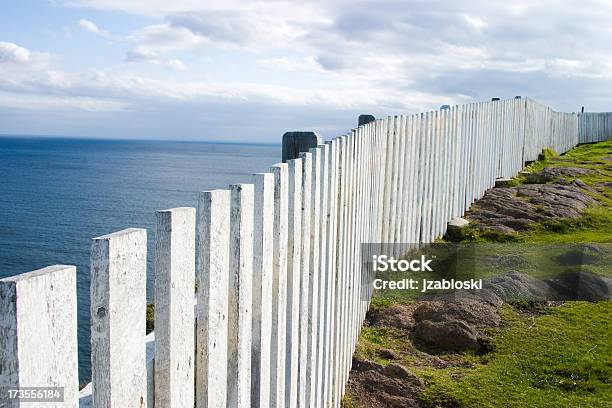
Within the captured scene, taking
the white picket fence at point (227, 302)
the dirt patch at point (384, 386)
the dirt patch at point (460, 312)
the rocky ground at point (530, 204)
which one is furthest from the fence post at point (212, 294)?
the rocky ground at point (530, 204)

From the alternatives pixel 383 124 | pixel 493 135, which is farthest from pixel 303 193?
pixel 493 135

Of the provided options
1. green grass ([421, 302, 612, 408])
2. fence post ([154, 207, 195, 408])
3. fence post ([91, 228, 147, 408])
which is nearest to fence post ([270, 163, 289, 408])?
fence post ([154, 207, 195, 408])

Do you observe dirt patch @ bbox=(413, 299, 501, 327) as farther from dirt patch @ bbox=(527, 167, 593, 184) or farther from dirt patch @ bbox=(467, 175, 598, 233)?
dirt patch @ bbox=(527, 167, 593, 184)

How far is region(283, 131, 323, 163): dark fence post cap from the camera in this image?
363 cm

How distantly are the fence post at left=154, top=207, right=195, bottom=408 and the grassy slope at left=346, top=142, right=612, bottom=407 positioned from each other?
2879 mm

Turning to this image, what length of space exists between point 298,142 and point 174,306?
2.40 metres

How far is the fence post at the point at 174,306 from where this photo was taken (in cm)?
135

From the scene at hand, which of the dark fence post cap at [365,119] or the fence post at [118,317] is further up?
the dark fence post cap at [365,119]

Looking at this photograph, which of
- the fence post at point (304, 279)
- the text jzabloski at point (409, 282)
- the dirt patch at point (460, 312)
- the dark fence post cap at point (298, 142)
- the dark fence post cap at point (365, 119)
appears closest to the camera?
the fence post at point (304, 279)

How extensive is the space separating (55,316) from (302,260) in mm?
1737

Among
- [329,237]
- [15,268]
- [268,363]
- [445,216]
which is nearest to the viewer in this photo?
[268,363]

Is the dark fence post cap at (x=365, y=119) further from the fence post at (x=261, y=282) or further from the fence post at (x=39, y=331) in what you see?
the fence post at (x=39, y=331)

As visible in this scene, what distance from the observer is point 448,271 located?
22.5 ft

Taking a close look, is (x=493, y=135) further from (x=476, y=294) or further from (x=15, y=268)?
(x=15, y=268)
